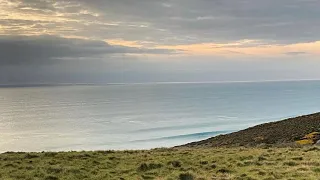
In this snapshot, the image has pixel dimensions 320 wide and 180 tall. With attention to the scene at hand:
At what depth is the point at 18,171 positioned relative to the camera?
53.3 ft

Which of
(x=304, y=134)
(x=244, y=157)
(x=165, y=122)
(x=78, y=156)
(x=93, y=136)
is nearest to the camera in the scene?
(x=244, y=157)

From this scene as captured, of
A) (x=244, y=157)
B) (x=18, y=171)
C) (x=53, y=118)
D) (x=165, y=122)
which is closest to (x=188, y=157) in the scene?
Answer: (x=244, y=157)

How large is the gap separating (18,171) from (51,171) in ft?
5.43

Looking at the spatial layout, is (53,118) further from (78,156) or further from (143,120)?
(78,156)

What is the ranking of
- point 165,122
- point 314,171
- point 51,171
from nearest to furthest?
point 314,171, point 51,171, point 165,122

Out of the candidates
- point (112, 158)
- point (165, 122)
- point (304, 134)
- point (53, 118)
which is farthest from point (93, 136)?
point (112, 158)

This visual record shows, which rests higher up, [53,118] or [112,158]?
[53,118]

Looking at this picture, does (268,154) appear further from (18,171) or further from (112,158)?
(18,171)

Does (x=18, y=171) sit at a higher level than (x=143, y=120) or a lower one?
lower

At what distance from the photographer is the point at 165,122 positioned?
349 ft

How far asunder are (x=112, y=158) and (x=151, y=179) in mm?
6782

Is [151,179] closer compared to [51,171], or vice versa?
[151,179]

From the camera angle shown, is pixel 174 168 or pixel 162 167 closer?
pixel 174 168

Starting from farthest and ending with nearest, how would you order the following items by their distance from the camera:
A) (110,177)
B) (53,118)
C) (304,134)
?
(53,118), (304,134), (110,177)
